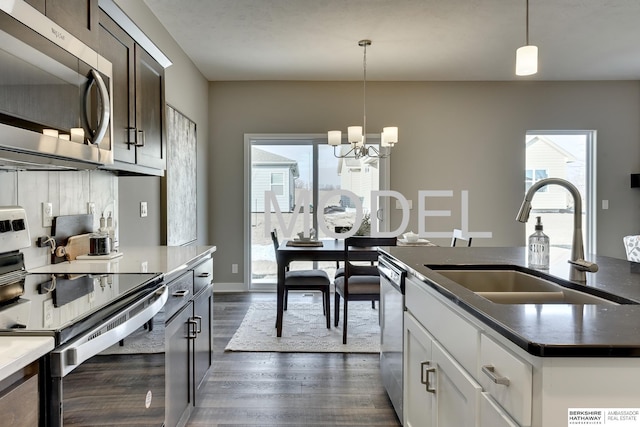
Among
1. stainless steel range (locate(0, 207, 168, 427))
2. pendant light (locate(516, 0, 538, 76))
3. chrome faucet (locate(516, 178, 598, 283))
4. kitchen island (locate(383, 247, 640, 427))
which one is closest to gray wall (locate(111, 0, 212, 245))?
stainless steel range (locate(0, 207, 168, 427))

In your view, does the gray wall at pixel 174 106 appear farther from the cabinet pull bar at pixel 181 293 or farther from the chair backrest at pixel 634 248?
the chair backrest at pixel 634 248

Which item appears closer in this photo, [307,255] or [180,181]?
[307,255]

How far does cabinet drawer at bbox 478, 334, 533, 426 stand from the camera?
0.80 m

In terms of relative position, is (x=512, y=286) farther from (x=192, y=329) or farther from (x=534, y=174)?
(x=534, y=174)

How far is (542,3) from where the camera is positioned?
3.06 metres

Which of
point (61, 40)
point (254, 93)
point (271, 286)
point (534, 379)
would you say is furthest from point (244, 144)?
point (534, 379)

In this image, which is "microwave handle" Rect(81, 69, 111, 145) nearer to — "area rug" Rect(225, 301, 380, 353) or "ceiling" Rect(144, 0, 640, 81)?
"ceiling" Rect(144, 0, 640, 81)

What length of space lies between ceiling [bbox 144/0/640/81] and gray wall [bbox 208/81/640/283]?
202 mm

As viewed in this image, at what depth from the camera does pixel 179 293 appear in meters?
1.78

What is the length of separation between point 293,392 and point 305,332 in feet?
3.41

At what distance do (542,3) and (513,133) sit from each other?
2190 mm

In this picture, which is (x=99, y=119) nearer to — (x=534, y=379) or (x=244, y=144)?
(x=534, y=379)

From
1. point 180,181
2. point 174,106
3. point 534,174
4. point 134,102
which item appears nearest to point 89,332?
point 134,102

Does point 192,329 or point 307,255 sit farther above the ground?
point 307,255
